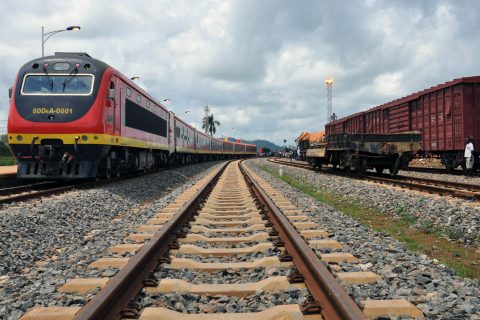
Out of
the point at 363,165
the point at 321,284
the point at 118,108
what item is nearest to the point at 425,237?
the point at 321,284

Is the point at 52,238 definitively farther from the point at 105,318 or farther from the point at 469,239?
the point at 469,239

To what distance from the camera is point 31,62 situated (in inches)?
440

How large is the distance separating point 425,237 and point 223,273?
3911 millimetres

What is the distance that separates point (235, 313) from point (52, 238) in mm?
3754

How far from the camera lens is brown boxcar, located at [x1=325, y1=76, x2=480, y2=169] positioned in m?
16.7

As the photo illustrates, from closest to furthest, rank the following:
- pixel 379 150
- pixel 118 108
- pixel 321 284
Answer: pixel 321 284, pixel 118 108, pixel 379 150

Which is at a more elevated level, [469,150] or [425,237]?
[469,150]

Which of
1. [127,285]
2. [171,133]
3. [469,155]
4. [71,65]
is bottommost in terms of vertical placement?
[127,285]

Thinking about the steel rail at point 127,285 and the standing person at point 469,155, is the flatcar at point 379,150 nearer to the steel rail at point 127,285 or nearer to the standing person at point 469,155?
the standing person at point 469,155

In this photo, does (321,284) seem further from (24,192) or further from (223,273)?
(24,192)

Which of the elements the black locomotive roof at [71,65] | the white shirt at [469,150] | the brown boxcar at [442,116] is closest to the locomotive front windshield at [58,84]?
the black locomotive roof at [71,65]

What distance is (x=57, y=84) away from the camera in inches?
426

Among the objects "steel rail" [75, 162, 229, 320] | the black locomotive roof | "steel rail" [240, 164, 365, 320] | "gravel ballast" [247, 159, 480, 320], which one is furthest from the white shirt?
"steel rail" [75, 162, 229, 320]

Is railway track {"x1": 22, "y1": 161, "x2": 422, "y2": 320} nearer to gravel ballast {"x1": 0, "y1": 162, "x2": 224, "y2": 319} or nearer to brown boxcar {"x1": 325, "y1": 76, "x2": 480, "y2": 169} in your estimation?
gravel ballast {"x1": 0, "y1": 162, "x2": 224, "y2": 319}
